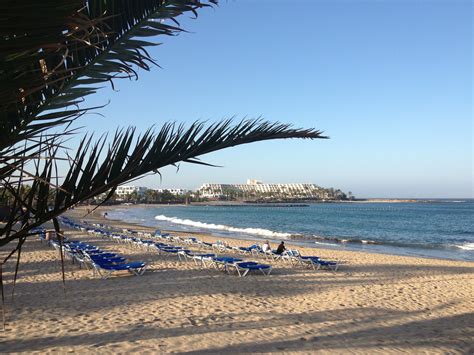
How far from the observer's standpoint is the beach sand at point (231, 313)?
533 cm

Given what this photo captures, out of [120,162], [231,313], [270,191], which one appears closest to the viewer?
[120,162]

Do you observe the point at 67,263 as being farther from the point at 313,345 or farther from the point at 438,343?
the point at 438,343

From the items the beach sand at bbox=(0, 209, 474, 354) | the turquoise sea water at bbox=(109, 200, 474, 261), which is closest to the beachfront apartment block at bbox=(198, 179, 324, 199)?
the turquoise sea water at bbox=(109, 200, 474, 261)

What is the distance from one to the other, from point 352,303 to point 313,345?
2.79m

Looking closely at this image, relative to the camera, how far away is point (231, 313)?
268 inches

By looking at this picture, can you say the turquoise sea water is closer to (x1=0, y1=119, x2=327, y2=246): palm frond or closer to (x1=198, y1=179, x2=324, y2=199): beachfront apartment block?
(x1=0, y1=119, x2=327, y2=246): palm frond

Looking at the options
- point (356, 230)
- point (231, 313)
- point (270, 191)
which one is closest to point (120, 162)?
point (231, 313)

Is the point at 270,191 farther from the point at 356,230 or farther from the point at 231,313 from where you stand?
the point at 231,313

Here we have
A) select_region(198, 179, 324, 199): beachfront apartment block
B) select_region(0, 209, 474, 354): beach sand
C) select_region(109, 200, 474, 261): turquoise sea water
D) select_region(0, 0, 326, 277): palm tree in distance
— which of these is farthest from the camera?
select_region(198, 179, 324, 199): beachfront apartment block

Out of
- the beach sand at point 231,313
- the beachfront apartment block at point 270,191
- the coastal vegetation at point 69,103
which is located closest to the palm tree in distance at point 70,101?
the coastal vegetation at point 69,103

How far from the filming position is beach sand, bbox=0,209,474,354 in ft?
17.5

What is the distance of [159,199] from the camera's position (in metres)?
145

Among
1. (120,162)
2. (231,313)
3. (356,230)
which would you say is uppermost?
(120,162)

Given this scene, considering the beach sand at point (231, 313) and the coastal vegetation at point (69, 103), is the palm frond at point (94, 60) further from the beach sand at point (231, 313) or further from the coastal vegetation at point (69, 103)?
the beach sand at point (231, 313)
